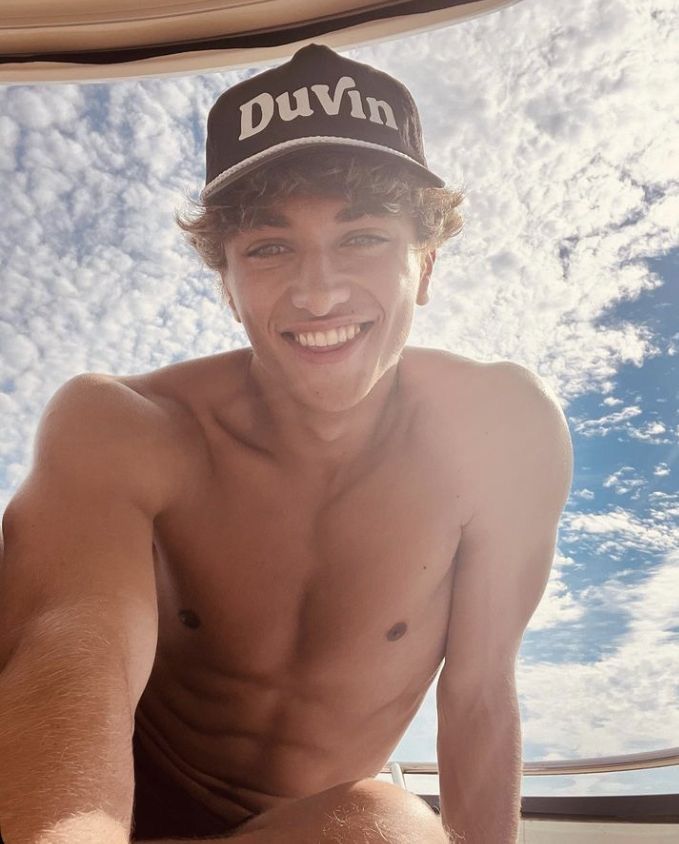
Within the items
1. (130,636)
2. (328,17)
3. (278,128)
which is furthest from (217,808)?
(328,17)

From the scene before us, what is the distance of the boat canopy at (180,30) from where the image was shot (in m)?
1.48

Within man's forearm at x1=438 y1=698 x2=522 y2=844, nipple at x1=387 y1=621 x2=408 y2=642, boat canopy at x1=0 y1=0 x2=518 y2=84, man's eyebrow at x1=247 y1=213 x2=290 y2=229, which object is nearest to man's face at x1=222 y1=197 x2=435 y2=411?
man's eyebrow at x1=247 y1=213 x2=290 y2=229

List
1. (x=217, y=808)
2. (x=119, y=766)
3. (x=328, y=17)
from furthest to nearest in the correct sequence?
(x=328, y=17) → (x=217, y=808) → (x=119, y=766)

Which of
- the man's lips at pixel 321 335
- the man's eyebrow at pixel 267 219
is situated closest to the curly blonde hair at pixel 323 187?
the man's eyebrow at pixel 267 219

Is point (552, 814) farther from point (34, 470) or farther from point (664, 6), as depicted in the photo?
point (664, 6)

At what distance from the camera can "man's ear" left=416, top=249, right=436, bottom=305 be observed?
3.90 feet

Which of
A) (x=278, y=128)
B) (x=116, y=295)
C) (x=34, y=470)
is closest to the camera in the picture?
(x=34, y=470)

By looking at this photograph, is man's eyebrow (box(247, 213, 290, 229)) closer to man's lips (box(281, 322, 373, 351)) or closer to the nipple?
man's lips (box(281, 322, 373, 351))

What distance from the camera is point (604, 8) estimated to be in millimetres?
1788

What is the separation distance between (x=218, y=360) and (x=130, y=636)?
0.56m

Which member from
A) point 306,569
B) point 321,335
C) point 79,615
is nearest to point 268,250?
point 321,335

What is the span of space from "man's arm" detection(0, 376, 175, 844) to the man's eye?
0.93 feet

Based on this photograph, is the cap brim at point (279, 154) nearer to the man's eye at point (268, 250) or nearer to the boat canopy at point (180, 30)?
the man's eye at point (268, 250)

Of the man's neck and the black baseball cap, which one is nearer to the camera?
the black baseball cap
